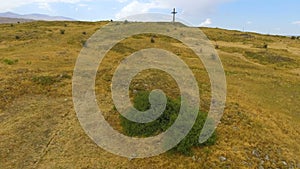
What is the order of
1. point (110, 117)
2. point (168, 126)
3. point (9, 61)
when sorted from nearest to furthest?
point (168, 126), point (110, 117), point (9, 61)

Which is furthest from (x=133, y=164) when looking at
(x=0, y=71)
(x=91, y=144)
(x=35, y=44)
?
(x=35, y=44)

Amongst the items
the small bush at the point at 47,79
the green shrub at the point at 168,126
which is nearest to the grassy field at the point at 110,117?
the small bush at the point at 47,79

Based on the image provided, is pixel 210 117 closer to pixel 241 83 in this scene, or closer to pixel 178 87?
pixel 178 87

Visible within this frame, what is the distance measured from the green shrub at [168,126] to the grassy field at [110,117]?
0.43 metres

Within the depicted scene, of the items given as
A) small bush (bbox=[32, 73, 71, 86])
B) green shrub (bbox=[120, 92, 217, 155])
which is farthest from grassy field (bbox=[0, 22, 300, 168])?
green shrub (bbox=[120, 92, 217, 155])

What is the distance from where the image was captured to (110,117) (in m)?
19.2

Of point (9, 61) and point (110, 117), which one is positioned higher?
point (9, 61)

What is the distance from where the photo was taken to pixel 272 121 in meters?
20.2

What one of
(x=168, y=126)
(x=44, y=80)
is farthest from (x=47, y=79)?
(x=168, y=126)

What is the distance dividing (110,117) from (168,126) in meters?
4.01

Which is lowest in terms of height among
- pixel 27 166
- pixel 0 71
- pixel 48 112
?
pixel 27 166

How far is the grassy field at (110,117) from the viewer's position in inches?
621

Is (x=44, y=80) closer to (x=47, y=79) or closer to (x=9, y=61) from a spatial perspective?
(x=47, y=79)

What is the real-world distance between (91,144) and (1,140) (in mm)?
5117
